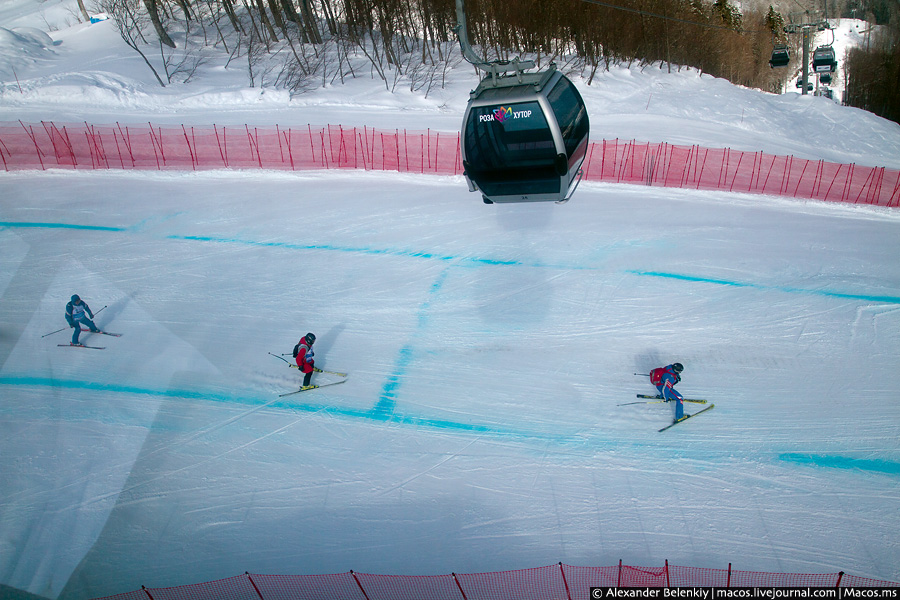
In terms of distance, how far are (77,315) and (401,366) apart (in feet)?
17.8

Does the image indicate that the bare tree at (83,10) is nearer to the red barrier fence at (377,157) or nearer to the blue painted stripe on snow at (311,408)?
the red barrier fence at (377,157)

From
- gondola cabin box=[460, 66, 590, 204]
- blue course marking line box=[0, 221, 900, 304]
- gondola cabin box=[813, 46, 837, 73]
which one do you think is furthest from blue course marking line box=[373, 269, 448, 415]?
gondola cabin box=[813, 46, 837, 73]

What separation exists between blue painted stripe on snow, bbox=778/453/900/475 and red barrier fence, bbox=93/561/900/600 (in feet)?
5.08

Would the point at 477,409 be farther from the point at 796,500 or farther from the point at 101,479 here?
the point at 101,479

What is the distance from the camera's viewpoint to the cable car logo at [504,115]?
21.0ft

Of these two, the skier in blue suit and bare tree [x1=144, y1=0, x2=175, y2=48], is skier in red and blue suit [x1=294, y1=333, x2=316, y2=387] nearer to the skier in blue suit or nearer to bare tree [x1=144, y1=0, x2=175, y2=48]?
the skier in blue suit

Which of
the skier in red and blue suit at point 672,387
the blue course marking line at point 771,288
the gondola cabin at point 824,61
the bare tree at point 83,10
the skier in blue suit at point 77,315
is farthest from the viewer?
the bare tree at point 83,10

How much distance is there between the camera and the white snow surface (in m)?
6.12

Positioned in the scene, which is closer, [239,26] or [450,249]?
[450,249]

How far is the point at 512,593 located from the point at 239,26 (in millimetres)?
26792

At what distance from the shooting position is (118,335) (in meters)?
9.47

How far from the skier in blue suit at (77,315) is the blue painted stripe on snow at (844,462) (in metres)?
10.5

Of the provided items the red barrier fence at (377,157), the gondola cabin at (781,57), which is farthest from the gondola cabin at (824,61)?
the red barrier fence at (377,157)

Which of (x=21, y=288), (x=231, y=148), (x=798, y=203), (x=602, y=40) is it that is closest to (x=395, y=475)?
(x=21, y=288)
